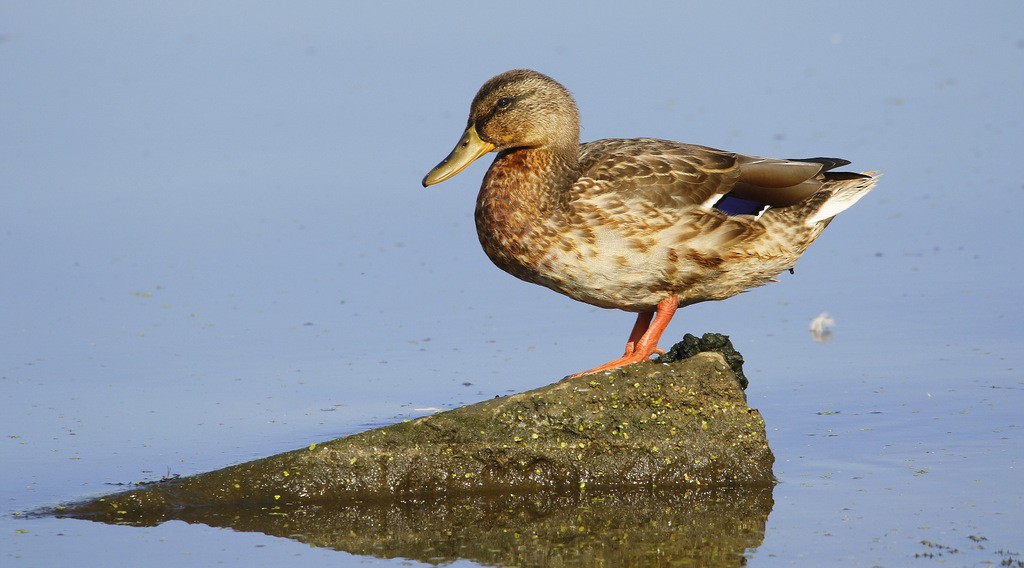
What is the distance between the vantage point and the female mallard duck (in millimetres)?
7562

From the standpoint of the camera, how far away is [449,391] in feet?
26.7

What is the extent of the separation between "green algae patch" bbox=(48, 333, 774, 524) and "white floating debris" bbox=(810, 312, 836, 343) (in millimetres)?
2077

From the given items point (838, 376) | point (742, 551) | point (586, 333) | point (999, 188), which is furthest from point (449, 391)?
point (999, 188)

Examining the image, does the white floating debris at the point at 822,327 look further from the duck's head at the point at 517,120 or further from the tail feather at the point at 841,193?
the duck's head at the point at 517,120

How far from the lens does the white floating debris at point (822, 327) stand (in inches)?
353

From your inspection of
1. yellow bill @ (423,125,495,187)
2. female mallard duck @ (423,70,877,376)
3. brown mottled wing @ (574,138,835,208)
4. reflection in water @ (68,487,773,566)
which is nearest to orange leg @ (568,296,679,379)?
female mallard duck @ (423,70,877,376)

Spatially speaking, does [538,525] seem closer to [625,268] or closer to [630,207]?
[625,268]

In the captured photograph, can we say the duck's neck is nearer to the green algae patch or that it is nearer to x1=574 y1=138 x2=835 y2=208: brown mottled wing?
x1=574 y1=138 x2=835 y2=208: brown mottled wing

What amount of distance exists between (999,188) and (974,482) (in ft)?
16.3

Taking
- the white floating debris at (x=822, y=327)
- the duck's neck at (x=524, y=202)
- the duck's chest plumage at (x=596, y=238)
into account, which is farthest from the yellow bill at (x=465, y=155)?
the white floating debris at (x=822, y=327)

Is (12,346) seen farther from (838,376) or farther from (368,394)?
(838,376)

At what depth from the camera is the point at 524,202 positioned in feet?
25.1

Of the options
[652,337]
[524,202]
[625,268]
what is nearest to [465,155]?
[524,202]

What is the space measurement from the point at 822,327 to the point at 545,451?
2814 millimetres
